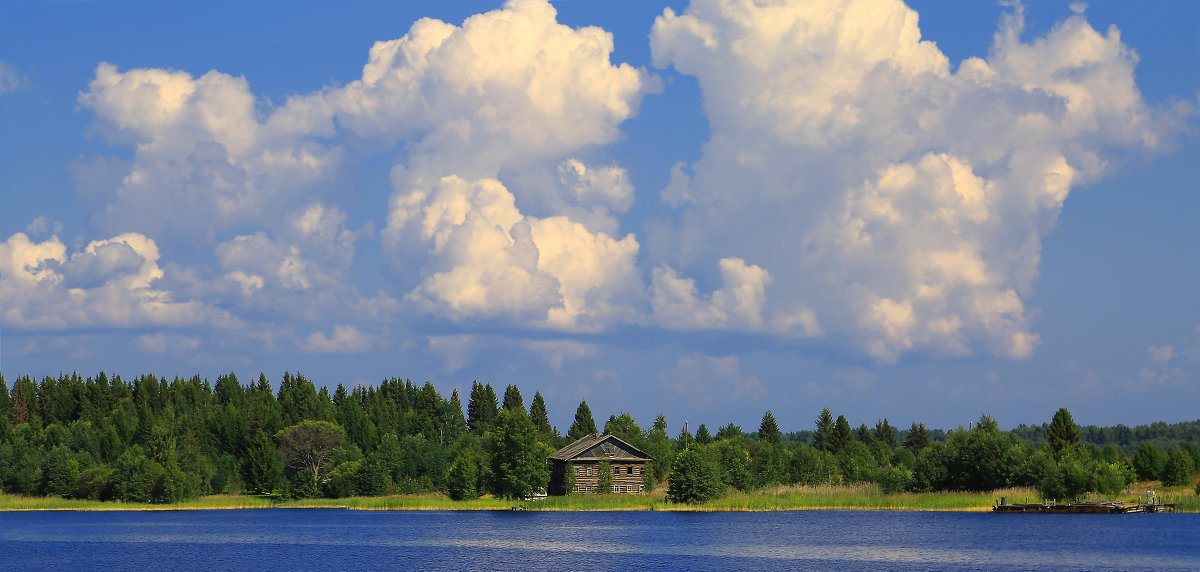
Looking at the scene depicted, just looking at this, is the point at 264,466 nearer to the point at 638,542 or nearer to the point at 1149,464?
the point at 638,542

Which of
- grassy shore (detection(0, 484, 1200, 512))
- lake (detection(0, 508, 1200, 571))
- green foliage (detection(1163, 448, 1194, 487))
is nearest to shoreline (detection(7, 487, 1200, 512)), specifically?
grassy shore (detection(0, 484, 1200, 512))

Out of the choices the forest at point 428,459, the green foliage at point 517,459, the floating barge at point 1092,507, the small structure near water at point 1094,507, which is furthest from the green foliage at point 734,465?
the floating barge at point 1092,507

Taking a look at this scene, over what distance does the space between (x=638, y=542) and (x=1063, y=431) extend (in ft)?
166

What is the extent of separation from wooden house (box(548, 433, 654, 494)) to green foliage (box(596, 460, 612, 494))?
272mm

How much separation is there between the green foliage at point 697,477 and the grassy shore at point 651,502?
97cm

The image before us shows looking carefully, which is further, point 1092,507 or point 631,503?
point 631,503

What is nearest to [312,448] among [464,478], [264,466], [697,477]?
[264,466]

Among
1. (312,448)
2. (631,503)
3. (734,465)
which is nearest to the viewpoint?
(734,465)

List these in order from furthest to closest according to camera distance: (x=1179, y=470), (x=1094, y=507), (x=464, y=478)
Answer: (x=464, y=478) < (x=1179, y=470) < (x=1094, y=507)

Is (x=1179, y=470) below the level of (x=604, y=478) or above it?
below

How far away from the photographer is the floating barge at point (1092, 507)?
85188mm

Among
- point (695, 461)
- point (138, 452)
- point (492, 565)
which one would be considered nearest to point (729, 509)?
point (695, 461)

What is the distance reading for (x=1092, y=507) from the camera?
85.6 metres

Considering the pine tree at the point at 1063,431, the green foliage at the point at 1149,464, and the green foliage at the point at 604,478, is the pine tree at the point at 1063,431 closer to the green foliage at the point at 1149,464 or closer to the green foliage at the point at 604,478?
the green foliage at the point at 1149,464
